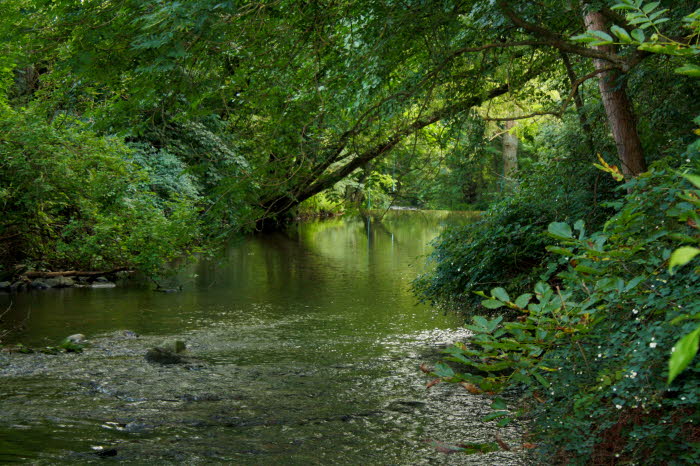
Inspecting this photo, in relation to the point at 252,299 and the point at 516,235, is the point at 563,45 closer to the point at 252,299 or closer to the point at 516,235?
the point at 516,235

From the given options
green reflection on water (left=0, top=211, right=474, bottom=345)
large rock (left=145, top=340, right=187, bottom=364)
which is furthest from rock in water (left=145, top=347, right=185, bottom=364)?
green reflection on water (left=0, top=211, right=474, bottom=345)

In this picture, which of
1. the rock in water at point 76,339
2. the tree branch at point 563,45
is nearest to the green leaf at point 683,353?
the tree branch at point 563,45

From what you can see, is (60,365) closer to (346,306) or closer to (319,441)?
(319,441)

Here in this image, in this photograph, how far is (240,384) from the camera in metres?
7.62

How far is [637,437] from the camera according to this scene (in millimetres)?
3568

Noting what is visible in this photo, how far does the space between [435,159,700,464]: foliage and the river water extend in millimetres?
752

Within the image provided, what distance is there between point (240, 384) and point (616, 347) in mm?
4836

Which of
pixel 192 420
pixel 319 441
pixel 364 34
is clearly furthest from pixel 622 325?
pixel 192 420

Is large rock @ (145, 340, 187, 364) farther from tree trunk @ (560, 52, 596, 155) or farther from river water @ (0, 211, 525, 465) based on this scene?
tree trunk @ (560, 52, 596, 155)

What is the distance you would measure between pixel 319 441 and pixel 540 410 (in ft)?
7.31

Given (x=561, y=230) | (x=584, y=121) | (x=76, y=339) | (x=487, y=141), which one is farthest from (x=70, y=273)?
(x=561, y=230)

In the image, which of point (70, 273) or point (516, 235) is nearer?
point (516, 235)

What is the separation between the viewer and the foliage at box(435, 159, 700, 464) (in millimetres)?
3320

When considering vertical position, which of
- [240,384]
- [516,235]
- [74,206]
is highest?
[74,206]
